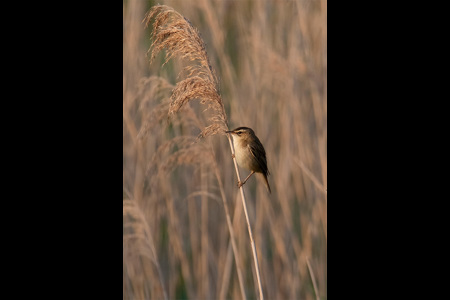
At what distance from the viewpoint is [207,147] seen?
290 cm

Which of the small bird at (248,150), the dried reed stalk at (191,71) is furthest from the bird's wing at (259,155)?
the dried reed stalk at (191,71)

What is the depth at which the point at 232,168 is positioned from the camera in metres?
3.91

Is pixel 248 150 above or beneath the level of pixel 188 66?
beneath

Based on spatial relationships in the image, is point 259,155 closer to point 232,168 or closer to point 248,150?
point 248,150

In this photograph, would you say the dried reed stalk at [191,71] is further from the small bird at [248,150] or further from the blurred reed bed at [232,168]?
the blurred reed bed at [232,168]

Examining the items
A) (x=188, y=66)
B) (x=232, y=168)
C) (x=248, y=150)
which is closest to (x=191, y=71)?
(x=188, y=66)

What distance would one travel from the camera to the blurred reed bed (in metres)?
→ 3.63

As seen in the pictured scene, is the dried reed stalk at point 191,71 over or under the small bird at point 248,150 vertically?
over

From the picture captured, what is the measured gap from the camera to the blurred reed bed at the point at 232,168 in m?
3.63

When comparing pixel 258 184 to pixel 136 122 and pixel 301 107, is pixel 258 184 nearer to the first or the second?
pixel 301 107

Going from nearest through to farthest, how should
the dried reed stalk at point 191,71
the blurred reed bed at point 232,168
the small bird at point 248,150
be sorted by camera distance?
the dried reed stalk at point 191,71 < the small bird at point 248,150 < the blurred reed bed at point 232,168

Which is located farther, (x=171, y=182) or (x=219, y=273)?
(x=171, y=182)
